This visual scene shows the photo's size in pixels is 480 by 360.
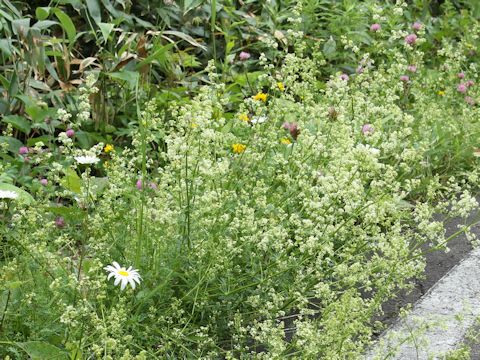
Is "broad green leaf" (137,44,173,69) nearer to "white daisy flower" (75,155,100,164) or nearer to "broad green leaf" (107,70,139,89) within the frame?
"broad green leaf" (107,70,139,89)

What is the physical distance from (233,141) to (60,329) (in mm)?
1397

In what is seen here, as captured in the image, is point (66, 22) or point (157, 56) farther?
point (157, 56)

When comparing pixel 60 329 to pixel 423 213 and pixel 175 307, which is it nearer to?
pixel 175 307

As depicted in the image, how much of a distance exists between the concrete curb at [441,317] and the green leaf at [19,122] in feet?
5.93

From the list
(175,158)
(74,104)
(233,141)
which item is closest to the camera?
(175,158)

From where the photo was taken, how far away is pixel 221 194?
2930 millimetres

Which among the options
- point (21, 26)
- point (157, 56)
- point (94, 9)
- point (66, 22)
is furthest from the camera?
point (94, 9)

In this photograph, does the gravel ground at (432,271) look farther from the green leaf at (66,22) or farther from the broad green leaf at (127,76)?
the green leaf at (66,22)

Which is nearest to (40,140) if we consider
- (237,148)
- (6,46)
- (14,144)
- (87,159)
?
(14,144)

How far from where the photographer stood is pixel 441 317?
3148 millimetres

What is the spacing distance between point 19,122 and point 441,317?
6.42ft

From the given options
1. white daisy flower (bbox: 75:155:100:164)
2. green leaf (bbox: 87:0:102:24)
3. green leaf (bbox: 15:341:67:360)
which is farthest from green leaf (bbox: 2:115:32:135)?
green leaf (bbox: 15:341:67:360)

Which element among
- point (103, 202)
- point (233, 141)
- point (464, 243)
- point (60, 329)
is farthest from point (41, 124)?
point (464, 243)

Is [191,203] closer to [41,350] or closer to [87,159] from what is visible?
[87,159]
